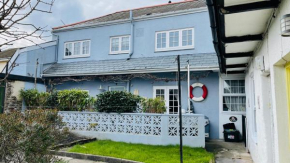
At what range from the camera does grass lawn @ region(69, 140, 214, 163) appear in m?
6.62

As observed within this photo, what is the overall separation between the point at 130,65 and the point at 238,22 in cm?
957

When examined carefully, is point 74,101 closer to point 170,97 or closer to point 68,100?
point 68,100

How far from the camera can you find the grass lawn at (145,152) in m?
6.62

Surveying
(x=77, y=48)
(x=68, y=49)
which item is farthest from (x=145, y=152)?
(x=68, y=49)

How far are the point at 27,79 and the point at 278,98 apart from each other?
13478 mm

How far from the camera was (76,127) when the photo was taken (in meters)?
10.2

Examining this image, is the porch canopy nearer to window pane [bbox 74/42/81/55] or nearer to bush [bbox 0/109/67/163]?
bush [bbox 0/109/67/163]

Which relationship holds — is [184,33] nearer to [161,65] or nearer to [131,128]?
[161,65]

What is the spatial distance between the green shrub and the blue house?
8.29ft

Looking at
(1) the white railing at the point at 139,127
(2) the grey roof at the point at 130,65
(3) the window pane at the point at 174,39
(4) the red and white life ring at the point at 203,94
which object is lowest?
(1) the white railing at the point at 139,127

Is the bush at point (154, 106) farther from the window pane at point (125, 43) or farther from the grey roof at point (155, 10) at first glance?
the grey roof at point (155, 10)

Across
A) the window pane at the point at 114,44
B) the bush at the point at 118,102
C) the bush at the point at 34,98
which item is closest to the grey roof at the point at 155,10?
the window pane at the point at 114,44

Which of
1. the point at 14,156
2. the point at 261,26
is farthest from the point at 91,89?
the point at 261,26

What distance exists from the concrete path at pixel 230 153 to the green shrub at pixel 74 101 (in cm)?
578
